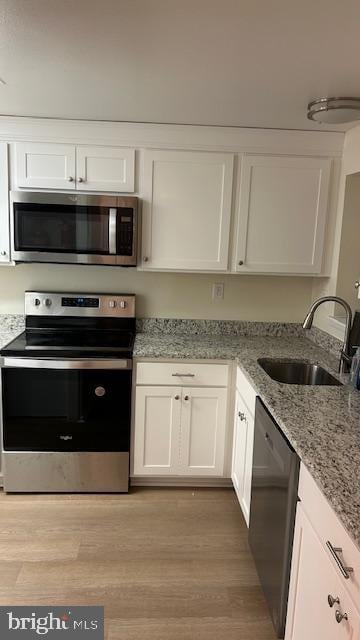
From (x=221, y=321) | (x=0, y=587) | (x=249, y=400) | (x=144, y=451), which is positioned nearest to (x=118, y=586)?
(x=0, y=587)

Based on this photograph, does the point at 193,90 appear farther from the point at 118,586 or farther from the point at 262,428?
the point at 118,586

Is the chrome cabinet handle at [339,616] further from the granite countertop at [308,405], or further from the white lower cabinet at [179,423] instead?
the white lower cabinet at [179,423]

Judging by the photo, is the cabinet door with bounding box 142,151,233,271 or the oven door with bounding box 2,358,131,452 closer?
the oven door with bounding box 2,358,131,452

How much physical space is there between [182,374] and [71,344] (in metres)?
0.69

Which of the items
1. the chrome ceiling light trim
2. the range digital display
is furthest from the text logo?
the chrome ceiling light trim

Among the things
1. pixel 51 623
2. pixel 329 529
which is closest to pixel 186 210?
pixel 329 529

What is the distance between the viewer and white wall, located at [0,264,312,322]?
312 cm

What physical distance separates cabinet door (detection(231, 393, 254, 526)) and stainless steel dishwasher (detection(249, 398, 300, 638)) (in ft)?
0.47

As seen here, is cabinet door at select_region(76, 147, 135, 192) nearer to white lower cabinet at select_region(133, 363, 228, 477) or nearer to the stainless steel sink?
white lower cabinet at select_region(133, 363, 228, 477)

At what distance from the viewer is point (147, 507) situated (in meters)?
2.69

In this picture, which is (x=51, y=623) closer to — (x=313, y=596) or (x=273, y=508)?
(x=273, y=508)

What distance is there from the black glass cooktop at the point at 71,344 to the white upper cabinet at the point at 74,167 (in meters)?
0.90

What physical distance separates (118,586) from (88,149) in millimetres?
2265

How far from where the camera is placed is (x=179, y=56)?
1742 millimetres
